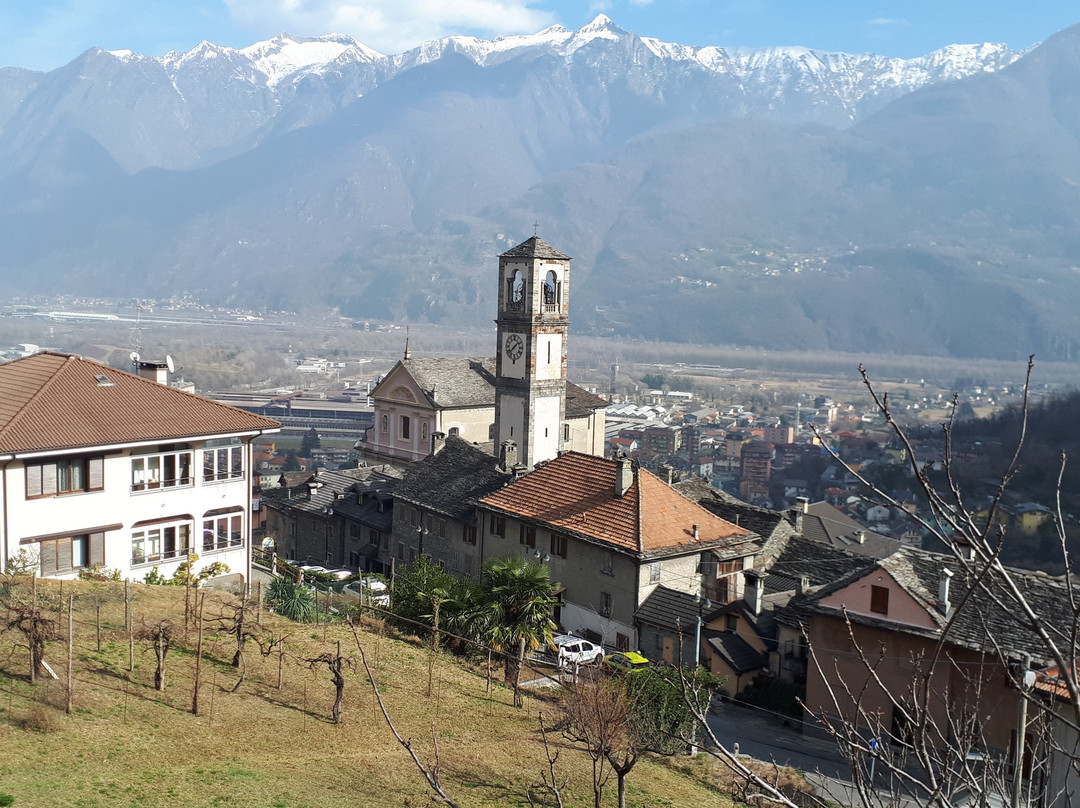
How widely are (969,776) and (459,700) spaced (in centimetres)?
1613

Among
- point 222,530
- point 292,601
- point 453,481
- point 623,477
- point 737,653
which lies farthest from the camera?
point 453,481

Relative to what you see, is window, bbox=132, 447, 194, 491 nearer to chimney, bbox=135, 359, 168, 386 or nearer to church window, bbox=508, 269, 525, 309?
chimney, bbox=135, 359, 168, 386

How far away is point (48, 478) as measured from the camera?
86.0ft

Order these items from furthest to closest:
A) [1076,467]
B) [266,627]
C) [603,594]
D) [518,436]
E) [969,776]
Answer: [1076,467], [518,436], [603,594], [266,627], [969,776]

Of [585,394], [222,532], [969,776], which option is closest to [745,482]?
[585,394]

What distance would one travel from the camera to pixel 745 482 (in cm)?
11144

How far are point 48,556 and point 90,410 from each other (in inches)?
165

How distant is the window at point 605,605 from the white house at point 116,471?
35.6ft

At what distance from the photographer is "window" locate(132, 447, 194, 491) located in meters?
28.1

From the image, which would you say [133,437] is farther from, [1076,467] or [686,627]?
[1076,467]

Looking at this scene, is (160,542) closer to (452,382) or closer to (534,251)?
(534,251)

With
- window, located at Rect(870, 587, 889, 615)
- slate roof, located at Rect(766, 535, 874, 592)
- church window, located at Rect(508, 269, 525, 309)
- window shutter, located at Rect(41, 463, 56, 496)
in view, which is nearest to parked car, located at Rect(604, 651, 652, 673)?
window, located at Rect(870, 587, 889, 615)

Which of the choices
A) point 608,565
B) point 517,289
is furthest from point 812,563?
point 517,289

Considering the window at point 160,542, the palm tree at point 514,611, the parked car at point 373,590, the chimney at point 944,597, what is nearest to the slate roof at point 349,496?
the parked car at point 373,590
